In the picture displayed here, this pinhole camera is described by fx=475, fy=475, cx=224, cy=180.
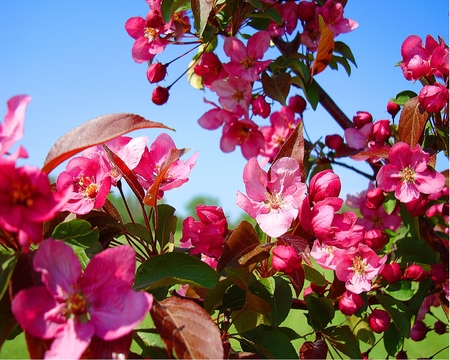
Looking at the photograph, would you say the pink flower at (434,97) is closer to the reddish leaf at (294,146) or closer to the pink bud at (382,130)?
the pink bud at (382,130)

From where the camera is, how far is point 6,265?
0.54 meters

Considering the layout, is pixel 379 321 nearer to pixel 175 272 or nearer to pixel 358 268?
pixel 358 268

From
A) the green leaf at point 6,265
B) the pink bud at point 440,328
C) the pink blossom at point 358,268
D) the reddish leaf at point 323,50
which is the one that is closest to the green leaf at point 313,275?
the pink blossom at point 358,268

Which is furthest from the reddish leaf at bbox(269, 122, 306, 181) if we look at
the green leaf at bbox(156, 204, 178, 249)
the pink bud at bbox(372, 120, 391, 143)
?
the pink bud at bbox(372, 120, 391, 143)

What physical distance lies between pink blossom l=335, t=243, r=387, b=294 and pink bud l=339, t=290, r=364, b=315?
0.03 m

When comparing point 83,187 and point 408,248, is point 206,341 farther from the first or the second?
point 408,248

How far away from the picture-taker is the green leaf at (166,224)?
2.89 feet

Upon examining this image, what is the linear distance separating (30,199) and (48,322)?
135 millimetres

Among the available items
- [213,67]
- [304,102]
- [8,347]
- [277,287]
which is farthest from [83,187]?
[8,347]

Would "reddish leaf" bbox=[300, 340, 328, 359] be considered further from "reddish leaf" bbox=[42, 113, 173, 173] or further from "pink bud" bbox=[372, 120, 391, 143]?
"pink bud" bbox=[372, 120, 391, 143]

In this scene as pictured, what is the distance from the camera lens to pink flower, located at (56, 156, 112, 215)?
731 millimetres

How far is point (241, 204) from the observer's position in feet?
2.62

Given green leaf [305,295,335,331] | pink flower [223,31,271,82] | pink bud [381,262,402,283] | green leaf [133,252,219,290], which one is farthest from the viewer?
pink flower [223,31,271,82]

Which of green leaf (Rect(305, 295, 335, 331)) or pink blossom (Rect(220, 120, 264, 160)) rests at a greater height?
pink blossom (Rect(220, 120, 264, 160))
